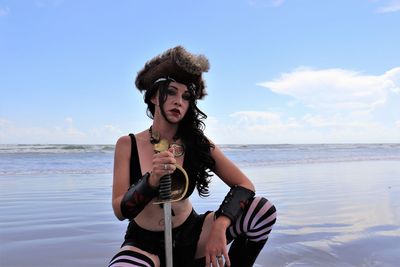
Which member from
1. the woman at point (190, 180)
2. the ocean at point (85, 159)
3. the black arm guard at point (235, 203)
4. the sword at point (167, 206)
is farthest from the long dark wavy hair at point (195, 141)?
the ocean at point (85, 159)

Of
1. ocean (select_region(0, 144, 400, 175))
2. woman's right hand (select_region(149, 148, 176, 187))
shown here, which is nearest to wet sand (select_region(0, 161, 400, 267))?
woman's right hand (select_region(149, 148, 176, 187))

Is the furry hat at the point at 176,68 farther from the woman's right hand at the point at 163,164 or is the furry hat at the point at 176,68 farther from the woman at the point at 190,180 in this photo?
the woman's right hand at the point at 163,164

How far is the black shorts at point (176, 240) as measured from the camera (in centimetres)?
258

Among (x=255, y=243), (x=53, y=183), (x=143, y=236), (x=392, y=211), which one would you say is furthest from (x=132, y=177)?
(x=53, y=183)

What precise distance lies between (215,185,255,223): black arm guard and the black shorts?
22 centimetres

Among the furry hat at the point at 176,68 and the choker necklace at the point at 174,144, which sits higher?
the furry hat at the point at 176,68

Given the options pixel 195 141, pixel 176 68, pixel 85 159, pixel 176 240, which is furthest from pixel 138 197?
pixel 85 159

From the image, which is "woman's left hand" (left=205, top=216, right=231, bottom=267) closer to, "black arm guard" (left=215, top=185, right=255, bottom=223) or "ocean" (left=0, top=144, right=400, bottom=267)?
"black arm guard" (left=215, top=185, right=255, bottom=223)

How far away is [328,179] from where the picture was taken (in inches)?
404

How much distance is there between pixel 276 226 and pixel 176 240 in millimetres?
2810

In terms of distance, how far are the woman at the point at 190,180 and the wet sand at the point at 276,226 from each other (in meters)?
1.17

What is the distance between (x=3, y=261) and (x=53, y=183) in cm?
595

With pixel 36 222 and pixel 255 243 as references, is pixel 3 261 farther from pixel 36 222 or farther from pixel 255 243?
pixel 255 243

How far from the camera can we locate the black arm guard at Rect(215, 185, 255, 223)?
8.58ft
